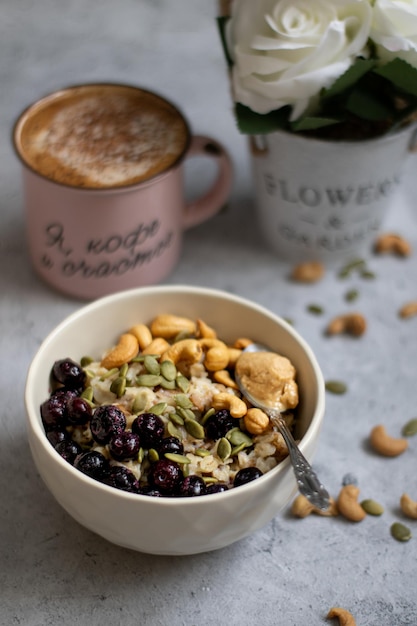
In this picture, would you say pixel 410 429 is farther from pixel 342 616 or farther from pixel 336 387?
pixel 342 616

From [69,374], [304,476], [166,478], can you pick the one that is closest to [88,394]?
[69,374]

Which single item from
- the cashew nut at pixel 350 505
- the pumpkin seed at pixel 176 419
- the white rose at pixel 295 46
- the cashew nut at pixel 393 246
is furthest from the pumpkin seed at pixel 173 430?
the cashew nut at pixel 393 246

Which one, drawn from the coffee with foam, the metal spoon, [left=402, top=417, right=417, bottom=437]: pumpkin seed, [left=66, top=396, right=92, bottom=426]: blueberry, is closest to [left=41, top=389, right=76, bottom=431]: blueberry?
[left=66, top=396, right=92, bottom=426]: blueberry

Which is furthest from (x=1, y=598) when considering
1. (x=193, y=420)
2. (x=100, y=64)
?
(x=100, y=64)

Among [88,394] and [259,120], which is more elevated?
[259,120]

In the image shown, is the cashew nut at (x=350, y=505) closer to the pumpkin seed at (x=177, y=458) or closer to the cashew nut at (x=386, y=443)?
the cashew nut at (x=386, y=443)
